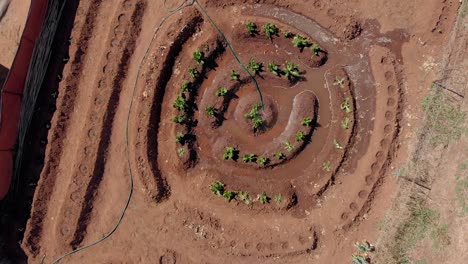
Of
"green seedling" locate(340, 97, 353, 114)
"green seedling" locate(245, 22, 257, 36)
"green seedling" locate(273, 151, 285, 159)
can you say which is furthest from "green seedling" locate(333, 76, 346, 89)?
"green seedling" locate(245, 22, 257, 36)

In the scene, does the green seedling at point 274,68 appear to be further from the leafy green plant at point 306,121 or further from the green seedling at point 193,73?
the green seedling at point 193,73

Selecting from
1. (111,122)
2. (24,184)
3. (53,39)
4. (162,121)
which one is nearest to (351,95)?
(162,121)

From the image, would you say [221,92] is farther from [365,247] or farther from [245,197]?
[365,247]

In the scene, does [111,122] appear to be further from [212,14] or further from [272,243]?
[272,243]

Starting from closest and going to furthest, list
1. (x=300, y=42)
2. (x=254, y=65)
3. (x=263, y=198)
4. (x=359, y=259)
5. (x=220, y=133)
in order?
(x=359, y=259)
(x=263, y=198)
(x=300, y=42)
(x=254, y=65)
(x=220, y=133)

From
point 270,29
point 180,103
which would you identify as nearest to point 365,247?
point 180,103
